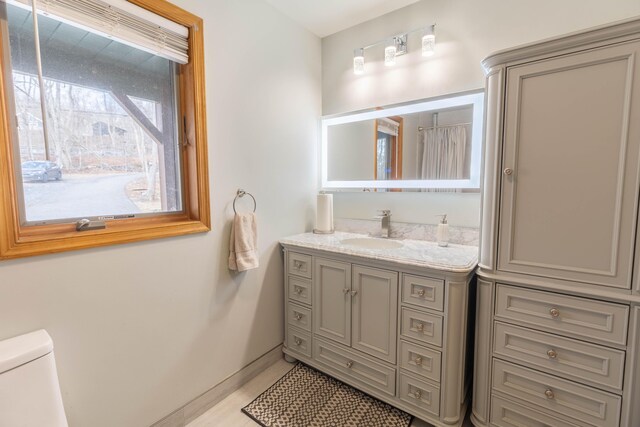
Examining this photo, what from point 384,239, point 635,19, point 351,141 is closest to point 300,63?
point 351,141

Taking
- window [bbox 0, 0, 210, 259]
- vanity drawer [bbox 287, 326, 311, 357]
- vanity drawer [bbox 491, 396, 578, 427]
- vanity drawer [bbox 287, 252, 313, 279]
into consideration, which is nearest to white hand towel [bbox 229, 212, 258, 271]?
window [bbox 0, 0, 210, 259]

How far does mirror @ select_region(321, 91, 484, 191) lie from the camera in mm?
1723

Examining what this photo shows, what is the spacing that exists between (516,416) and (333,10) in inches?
97.0

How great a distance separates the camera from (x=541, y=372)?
1.24m

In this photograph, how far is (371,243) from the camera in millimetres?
2004

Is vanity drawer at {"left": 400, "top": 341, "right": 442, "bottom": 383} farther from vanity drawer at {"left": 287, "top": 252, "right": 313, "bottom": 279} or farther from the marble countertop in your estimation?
vanity drawer at {"left": 287, "top": 252, "right": 313, "bottom": 279}

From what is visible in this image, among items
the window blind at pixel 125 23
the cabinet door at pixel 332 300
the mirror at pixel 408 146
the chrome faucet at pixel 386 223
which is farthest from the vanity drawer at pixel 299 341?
the window blind at pixel 125 23

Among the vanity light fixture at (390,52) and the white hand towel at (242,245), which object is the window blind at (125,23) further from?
the vanity light fixture at (390,52)

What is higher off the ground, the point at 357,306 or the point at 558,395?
the point at 357,306

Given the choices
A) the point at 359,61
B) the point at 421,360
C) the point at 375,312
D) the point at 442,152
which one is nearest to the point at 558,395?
the point at 421,360

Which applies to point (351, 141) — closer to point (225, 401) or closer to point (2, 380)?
point (225, 401)

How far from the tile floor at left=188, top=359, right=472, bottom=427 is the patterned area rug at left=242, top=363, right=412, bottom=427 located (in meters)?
0.04

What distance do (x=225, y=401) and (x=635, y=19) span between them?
8.15 feet

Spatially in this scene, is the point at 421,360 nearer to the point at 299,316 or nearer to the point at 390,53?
the point at 299,316
